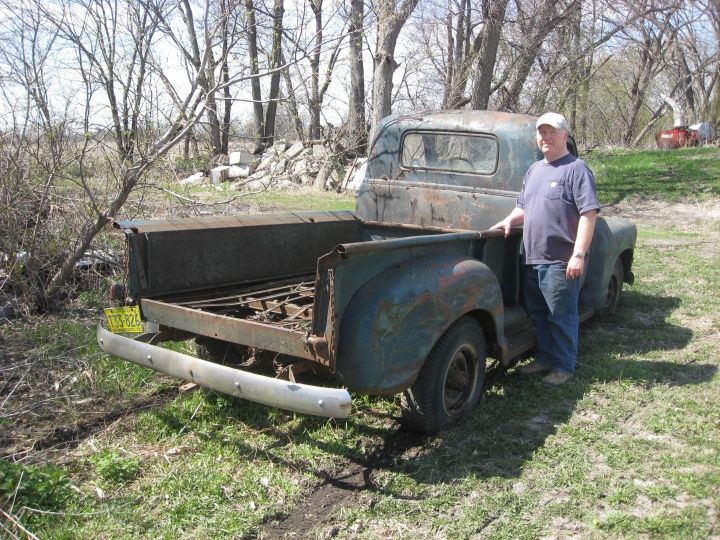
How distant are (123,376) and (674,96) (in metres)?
37.8

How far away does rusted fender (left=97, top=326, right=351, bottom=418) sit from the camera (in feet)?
8.85

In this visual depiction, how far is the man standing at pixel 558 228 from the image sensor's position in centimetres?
398

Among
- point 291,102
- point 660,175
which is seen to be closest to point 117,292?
point 291,102

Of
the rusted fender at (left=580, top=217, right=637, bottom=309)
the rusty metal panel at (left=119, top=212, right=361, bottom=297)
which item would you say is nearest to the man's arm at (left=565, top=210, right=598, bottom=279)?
the rusted fender at (left=580, top=217, right=637, bottom=309)

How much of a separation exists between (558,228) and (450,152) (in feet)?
4.26

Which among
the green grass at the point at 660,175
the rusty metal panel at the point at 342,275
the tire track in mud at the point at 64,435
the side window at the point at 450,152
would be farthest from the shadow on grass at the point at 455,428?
the green grass at the point at 660,175

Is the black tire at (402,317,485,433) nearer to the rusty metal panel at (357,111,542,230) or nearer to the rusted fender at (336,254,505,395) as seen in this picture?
the rusted fender at (336,254,505,395)

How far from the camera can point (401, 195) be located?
16.8 ft

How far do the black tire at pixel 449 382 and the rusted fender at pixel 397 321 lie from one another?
155 mm

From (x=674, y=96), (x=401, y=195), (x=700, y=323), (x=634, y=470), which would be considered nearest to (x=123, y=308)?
(x=401, y=195)

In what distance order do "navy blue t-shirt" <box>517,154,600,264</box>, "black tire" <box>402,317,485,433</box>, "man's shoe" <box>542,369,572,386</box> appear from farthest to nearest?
"man's shoe" <box>542,369,572,386</box> → "navy blue t-shirt" <box>517,154,600,264</box> → "black tire" <box>402,317,485,433</box>

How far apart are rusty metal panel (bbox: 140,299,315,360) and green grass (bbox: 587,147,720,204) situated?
1174 centimetres

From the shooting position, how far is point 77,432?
3.57 meters

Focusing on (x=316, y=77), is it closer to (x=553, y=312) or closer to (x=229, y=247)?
(x=229, y=247)
